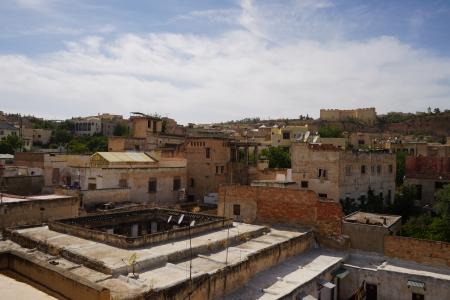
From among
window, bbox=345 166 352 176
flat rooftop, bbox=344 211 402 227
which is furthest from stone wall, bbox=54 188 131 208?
window, bbox=345 166 352 176

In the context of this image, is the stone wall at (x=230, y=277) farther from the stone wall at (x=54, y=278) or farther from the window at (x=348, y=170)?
the window at (x=348, y=170)

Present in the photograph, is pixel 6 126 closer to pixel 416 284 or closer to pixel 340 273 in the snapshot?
pixel 340 273

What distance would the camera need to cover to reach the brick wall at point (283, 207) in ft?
63.3

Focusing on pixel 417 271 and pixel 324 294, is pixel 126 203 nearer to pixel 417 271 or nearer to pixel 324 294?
pixel 324 294

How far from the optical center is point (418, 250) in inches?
677

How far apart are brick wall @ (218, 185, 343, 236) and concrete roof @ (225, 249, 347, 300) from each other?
153 centimetres

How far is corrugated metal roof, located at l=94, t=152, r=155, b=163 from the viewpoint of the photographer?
101 ft

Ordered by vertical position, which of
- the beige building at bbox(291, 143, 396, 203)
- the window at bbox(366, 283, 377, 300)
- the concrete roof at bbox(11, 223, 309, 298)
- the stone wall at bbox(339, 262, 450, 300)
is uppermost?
the beige building at bbox(291, 143, 396, 203)

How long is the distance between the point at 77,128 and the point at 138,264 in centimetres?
9090

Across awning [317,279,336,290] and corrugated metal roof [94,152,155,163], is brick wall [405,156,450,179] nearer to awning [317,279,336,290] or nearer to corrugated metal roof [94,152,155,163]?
corrugated metal roof [94,152,155,163]

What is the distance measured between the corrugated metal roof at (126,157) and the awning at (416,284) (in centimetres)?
2169

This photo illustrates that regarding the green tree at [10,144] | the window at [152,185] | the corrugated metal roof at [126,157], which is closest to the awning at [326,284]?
the window at [152,185]

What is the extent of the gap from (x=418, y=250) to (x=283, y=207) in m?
6.36

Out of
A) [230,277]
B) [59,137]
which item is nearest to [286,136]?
[59,137]
